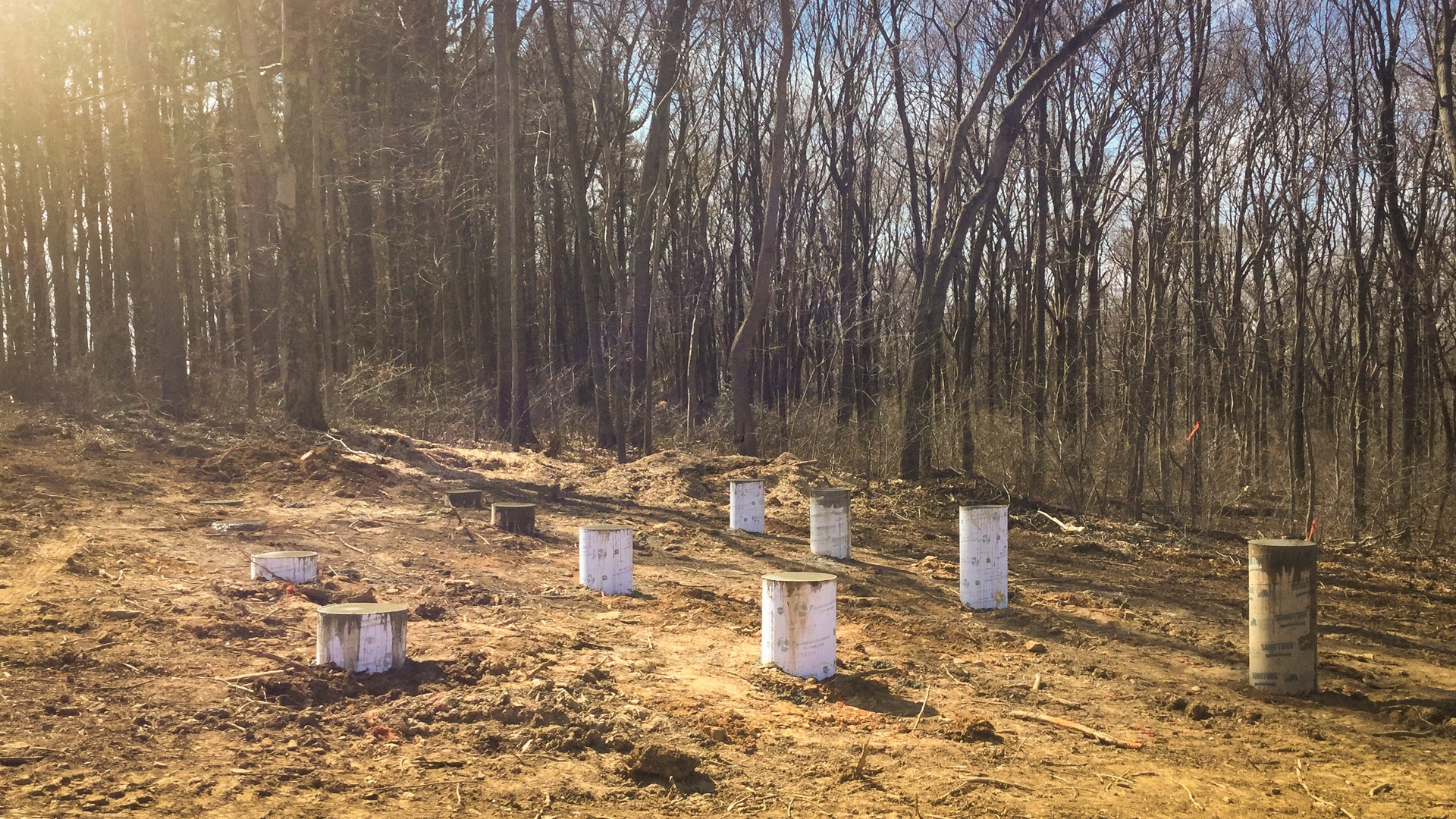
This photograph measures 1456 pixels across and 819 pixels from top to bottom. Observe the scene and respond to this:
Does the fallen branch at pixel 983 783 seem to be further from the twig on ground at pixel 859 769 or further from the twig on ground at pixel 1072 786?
the twig on ground at pixel 859 769

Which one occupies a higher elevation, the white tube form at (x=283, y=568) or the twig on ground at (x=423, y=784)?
the white tube form at (x=283, y=568)

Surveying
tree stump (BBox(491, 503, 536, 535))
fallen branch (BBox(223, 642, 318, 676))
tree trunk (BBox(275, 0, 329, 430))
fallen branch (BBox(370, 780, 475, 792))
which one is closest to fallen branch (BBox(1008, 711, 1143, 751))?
fallen branch (BBox(370, 780, 475, 792))

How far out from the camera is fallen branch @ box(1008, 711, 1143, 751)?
5.05m

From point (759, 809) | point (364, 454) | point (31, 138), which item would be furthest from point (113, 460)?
point (31, 138)

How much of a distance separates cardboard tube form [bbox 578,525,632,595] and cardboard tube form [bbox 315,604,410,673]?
2762 mm

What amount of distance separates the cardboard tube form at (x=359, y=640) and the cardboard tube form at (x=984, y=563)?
470 cm

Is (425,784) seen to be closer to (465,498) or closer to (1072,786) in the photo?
(1072,786)

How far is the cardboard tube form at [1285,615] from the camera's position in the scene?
6.02 metres

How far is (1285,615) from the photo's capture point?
237 inches

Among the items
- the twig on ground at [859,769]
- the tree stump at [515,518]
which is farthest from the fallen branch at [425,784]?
the tree stump at [515,518]

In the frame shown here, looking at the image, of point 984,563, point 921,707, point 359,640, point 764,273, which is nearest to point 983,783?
point 921,707

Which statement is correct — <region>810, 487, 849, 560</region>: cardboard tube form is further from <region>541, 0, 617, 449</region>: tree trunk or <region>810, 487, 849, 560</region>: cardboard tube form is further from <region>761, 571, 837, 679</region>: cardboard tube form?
<region>541, 0, 617, 449</region>: tree trunk

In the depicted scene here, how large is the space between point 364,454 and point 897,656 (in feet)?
30.2

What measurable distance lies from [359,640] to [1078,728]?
378 centimetres
